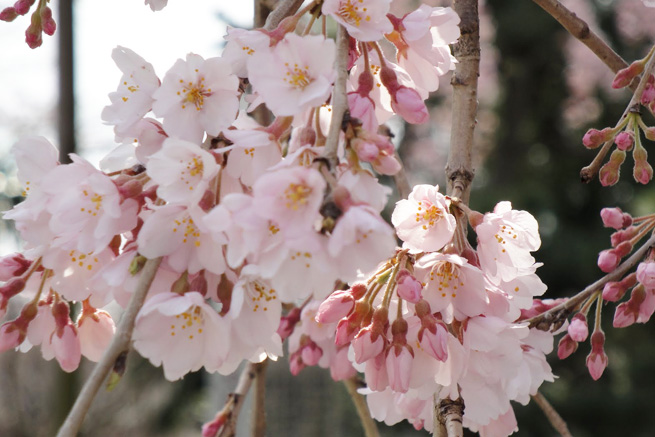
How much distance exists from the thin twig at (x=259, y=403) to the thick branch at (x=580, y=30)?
2.51 feet

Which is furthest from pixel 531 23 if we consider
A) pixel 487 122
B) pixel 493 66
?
pixel 487 122

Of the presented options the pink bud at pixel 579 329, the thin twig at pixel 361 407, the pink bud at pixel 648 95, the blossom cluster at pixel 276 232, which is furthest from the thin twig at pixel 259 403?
the pink bud at pixel 648 95

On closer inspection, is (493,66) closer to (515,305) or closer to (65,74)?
(65,74)

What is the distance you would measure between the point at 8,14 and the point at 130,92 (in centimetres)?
28

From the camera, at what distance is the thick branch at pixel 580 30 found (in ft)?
3.42

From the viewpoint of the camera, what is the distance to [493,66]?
8422mm

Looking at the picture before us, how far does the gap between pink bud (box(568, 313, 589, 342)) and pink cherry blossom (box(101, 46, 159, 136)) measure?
0.64 m

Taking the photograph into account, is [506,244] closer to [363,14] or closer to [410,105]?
[410,105]

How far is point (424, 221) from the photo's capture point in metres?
0.82

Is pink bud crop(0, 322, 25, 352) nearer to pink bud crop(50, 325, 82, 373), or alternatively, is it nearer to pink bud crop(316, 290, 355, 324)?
pink bud crop(50, 325, 82, 373)

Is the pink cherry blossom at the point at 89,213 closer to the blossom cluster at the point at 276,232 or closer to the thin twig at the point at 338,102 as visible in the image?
the blossom cluster at the point at 276,232

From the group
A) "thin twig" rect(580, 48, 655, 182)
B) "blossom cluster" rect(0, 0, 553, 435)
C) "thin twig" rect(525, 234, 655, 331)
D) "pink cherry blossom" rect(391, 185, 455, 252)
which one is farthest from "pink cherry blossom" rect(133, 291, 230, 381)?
"thin twig" rect(580, 48, 655, 182)

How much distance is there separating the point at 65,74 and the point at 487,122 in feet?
21.1

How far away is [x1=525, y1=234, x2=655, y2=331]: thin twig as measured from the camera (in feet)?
3.22
